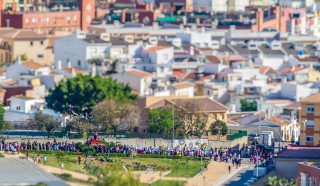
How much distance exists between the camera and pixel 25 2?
149 m

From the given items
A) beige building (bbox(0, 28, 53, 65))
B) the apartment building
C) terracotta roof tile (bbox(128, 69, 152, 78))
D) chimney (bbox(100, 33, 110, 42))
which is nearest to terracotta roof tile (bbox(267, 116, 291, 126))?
the apartment building

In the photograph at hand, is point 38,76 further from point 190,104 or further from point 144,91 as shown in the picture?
point 190,104

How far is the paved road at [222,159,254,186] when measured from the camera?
215 ft

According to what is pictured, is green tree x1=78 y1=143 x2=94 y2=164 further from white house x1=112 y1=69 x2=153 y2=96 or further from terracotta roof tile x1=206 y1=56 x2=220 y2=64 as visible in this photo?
terracotta roof tile x1=206 y1=56 x2=220 y2=64

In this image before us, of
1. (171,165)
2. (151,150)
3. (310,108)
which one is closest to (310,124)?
(310,108)

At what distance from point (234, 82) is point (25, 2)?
44.3 m

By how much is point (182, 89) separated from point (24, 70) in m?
9.90

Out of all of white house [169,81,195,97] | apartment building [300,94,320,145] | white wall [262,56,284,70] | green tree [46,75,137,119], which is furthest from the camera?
white wall [262,56,284,70]

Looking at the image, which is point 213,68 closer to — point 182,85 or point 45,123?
point 182,85

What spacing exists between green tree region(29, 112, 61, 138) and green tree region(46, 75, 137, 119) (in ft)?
24.7

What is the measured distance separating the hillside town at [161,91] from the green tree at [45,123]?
7 cm

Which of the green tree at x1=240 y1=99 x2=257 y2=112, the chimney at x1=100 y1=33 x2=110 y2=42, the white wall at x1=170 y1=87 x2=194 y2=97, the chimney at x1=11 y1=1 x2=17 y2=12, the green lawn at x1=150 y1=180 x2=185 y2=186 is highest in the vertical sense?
the chimney at x1=11 y1=1 x2=17 y2=12

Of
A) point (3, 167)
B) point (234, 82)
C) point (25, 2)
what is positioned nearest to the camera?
point (3, 167)

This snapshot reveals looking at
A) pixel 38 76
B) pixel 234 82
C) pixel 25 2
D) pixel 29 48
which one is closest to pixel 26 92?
pixel 38 76
